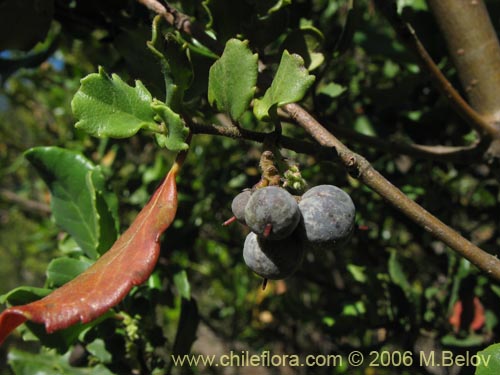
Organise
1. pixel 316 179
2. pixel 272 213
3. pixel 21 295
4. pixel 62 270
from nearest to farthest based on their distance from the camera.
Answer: pixel 272 213
pixel 21 295
pixel 62 270
pixel 316 179

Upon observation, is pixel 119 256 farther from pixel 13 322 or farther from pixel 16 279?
pixel 16 279

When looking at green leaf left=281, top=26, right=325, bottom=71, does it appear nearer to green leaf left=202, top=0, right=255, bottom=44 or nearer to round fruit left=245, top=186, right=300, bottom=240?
green leaf left=202, top=0, right=255, bottom=44

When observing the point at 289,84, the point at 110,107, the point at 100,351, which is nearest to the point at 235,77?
the point at 289,84

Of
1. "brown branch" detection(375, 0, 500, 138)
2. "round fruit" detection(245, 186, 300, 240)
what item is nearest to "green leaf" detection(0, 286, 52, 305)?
"round fruit" detection(245, 186, 300, 240)

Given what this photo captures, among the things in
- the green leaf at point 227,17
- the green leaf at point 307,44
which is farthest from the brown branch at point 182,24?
the green leaf at point 307,44

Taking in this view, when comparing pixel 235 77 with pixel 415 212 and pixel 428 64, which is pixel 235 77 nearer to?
pixel 415 212

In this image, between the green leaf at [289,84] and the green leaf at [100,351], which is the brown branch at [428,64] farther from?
the green leaf at [100,351]
